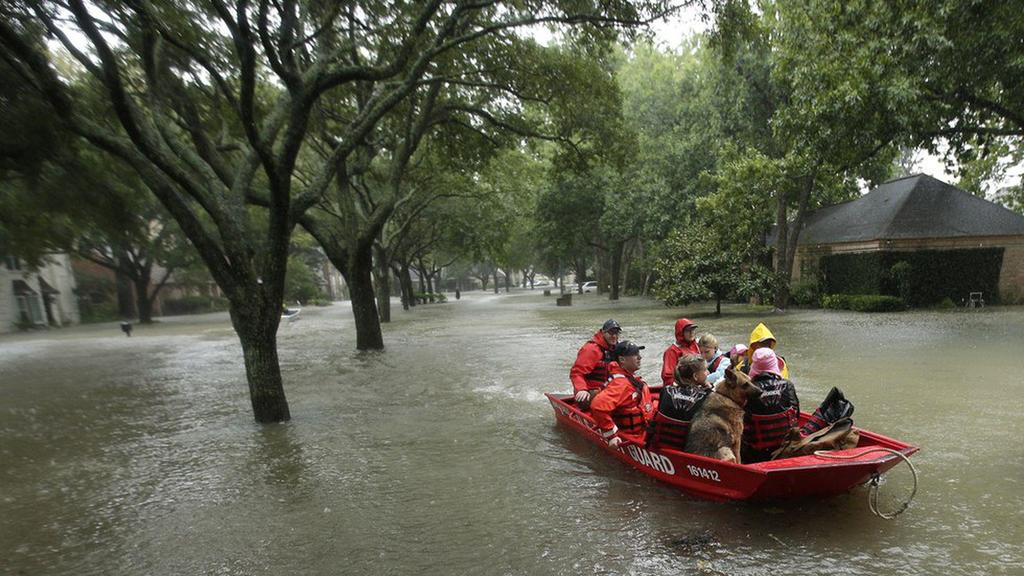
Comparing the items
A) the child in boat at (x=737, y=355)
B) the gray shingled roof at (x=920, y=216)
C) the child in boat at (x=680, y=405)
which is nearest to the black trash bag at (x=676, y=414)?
the child in boat at (x=680, y=405)

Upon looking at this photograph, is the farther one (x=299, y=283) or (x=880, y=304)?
(x=299, y=283)

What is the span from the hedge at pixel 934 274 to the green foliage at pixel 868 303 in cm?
69

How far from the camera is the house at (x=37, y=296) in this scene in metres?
29.9

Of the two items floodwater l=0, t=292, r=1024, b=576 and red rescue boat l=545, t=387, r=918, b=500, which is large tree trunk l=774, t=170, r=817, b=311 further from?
red rescue boat l=545, t=387, r=918, b=500

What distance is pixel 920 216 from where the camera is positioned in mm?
23281

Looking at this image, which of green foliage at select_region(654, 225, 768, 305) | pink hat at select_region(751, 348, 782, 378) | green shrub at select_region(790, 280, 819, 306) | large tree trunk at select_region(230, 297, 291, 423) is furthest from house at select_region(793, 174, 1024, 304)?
large tree trunk at select_region(230, 297, 291, 423)

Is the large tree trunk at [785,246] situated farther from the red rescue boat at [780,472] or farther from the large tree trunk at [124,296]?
the large tree trunk at [124,296]

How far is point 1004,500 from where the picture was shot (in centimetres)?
501

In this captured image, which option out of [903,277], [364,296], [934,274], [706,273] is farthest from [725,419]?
[934,274]

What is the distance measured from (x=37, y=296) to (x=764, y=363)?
132 feet

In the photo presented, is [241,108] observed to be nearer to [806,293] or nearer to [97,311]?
[806,293]

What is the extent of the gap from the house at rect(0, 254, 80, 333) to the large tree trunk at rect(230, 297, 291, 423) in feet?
87.6

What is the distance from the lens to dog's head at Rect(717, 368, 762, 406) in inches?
188

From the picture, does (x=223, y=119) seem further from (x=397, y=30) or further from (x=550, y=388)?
(x=550, y=388)
